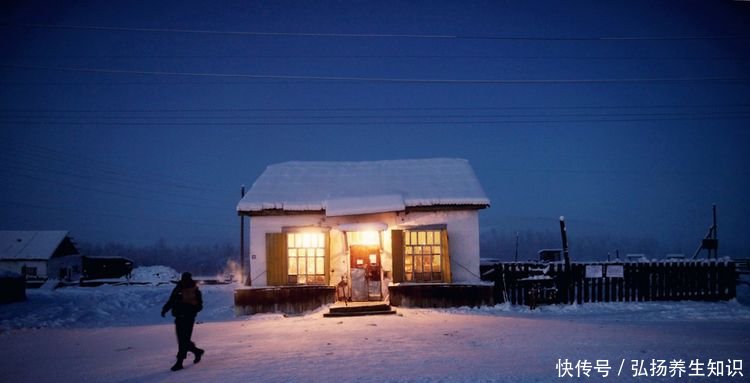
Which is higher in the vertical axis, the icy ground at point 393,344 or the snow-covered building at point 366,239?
the snow-covered building at point 366,239

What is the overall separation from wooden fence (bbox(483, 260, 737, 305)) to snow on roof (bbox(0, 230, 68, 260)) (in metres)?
48.4

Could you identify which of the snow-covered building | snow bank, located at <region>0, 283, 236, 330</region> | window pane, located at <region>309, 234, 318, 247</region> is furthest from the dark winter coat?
window pane, located at <region>309, 234, 318, 247</region>

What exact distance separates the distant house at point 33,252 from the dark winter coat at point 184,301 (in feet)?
155

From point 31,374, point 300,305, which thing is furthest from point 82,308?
point 31,374

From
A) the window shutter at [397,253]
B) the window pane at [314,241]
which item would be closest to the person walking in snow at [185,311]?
the window pane at [314,241]

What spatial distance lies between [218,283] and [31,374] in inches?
1361

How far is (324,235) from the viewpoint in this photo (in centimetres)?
1677

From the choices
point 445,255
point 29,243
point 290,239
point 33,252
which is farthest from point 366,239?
point 29,243

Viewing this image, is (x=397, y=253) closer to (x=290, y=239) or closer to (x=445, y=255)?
(x=445, y=255)

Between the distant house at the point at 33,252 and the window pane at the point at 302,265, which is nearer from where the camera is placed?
the window pane at the point at 302,265

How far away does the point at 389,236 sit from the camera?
1695 centimetres

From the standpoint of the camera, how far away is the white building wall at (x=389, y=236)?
55.5ft

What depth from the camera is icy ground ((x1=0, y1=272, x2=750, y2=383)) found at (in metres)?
7.77

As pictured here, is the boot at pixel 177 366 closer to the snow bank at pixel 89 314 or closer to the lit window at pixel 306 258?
the snow bank at pixel 89 314
